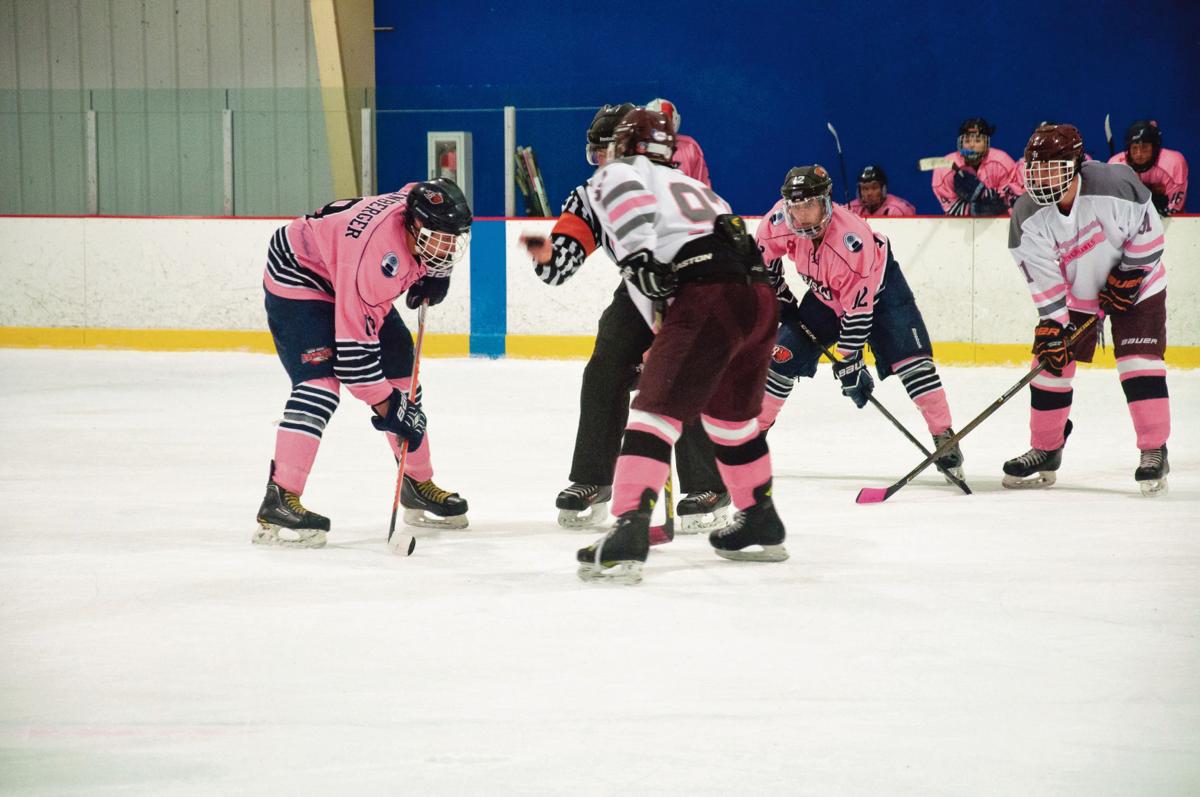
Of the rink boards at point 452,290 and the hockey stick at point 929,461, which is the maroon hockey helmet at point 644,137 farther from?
the rink boards at point 452,290

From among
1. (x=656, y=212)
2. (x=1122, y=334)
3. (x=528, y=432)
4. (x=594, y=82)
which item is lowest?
(x=528, y=432)

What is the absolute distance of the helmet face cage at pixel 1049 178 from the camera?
4.31 metres

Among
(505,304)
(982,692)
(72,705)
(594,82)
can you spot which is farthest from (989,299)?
(72,705)

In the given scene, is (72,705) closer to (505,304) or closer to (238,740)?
(238,740)

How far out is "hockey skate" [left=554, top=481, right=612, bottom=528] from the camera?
12.5 ft

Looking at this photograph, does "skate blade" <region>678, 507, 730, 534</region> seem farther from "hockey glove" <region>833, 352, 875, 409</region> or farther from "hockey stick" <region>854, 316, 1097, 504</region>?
"hockey glove" <region>833, 352, 875, 409</region>

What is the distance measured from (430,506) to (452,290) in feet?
16.2

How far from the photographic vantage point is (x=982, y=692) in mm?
2336

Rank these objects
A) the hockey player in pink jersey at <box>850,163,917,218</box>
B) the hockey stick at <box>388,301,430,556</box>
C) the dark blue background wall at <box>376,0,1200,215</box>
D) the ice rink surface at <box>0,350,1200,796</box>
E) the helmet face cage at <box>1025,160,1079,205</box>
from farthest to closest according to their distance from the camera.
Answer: the dark blue background wall at <box>376,0,1200,215</box> → the hockey player in pink jersey at <box>850,163,917,218</box> → the helmet face cage at <box>1025,160,1079,205</box> → the hockey stick at <box>388,301,430,556</box> → the ice rink surface at <box>0,350,1200,796</box>

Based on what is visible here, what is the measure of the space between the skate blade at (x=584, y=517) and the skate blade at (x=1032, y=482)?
1.36 meters

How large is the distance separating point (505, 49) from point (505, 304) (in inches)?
132

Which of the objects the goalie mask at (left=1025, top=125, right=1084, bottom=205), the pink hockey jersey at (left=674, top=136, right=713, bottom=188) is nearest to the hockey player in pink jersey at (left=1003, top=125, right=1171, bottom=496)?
the goalie mask at (left=1025, top=125, right=1084, bottom=205)

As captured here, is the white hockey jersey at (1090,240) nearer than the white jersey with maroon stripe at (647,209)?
No

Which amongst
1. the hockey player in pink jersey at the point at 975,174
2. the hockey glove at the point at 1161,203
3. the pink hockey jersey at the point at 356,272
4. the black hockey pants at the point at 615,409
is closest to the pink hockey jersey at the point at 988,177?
the hockey player in pink jersey at the point at 975,174
